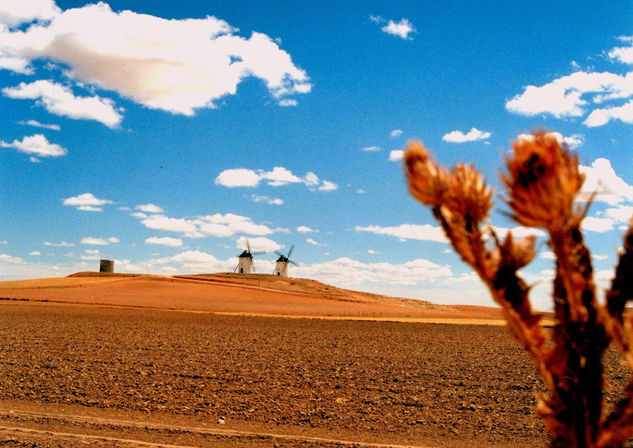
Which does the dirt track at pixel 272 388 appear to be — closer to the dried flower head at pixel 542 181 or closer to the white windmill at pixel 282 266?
the dried flower head at pixel 542 181

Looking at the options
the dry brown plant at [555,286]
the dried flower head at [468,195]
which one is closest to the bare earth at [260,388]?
the dry brown plant at [555,286]

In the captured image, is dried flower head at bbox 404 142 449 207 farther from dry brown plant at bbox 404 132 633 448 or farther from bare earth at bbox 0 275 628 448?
bare earth at bbox 0 275 628 448

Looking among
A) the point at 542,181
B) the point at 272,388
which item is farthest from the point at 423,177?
the point at 272,388

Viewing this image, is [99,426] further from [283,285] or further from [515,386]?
[283,285]

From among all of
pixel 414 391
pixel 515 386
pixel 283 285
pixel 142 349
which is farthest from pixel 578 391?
pixel 283 285

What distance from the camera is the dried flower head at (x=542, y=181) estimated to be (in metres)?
2.24

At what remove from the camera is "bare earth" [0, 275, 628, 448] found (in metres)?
12.6

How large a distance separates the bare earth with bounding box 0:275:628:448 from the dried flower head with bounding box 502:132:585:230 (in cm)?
1050

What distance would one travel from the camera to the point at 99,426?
501 inches

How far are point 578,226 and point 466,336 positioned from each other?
1305 inches

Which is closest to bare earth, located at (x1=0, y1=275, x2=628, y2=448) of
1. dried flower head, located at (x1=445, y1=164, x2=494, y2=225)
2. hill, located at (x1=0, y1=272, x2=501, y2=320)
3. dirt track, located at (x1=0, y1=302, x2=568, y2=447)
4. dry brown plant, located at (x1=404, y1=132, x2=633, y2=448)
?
dirt track, located at (x1=0, y1=302, x2=568, y2=447)

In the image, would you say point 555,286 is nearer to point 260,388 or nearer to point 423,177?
point 423,177

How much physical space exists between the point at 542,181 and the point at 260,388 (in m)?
15.7

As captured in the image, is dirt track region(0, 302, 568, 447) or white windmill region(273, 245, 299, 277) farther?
white windmill region(273, 245, 299, 277)
